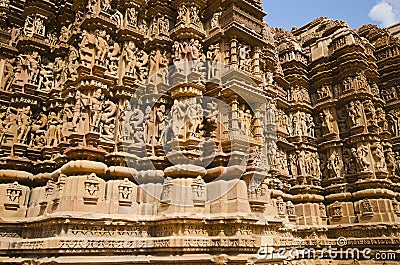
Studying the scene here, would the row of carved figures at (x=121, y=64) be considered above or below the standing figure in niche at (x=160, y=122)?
above

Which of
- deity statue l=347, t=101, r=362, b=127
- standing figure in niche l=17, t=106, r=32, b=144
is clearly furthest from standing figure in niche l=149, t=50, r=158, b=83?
deity statue l=347, t=101, r=362, b=127

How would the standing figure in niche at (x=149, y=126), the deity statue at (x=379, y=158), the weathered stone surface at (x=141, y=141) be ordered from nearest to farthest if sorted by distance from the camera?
1. the weathered stone surface at (x=141, y=141)
2. the standing figure in niche at (x=149, y=126)
3. the deity statue at (x=379, y=158)

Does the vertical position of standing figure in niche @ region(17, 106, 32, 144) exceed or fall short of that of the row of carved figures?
it falls short

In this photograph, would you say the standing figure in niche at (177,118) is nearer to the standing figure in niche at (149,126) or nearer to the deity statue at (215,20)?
the standing figure in niche at (149,126)

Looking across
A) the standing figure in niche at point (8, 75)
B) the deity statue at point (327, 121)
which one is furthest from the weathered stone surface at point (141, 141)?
the deity statue at point (327, 121)

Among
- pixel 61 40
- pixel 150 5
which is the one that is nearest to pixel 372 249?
pixel 150 5

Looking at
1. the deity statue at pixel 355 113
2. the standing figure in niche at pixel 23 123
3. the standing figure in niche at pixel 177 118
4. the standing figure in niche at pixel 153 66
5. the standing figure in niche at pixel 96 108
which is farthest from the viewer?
the deity statue at pixel 355 113

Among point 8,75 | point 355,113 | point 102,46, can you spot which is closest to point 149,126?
point 102,46

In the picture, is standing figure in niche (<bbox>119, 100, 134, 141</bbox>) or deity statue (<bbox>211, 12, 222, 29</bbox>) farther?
deity statue (<bbox>211, 12, 222, 29</bbox>)

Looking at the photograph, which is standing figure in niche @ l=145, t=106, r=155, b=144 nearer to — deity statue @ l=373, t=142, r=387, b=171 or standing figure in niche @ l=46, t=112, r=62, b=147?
standing figure in niche @ l=46, t=112, r=62, b=147

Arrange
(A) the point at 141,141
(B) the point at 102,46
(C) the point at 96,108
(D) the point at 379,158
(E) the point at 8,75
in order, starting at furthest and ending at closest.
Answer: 1. (D) the point at 379,158
2. (E) the point at 8,75
3. (A) the point at 141,141
4. (B) the point at 102,46
5. (C) the point at 96,108

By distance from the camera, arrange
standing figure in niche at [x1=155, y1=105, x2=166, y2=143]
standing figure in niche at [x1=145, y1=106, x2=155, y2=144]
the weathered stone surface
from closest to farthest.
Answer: the weathered stone surface
standing figure in niche at [x1=145, y1=106, x2=155, y2=144]
standing figure in niche at [x1=155, y1=105, x2=166, y2=143]

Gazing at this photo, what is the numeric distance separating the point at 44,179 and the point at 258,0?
30.8 ft

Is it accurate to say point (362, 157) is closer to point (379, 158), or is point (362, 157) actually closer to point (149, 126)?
point (379, 158)
